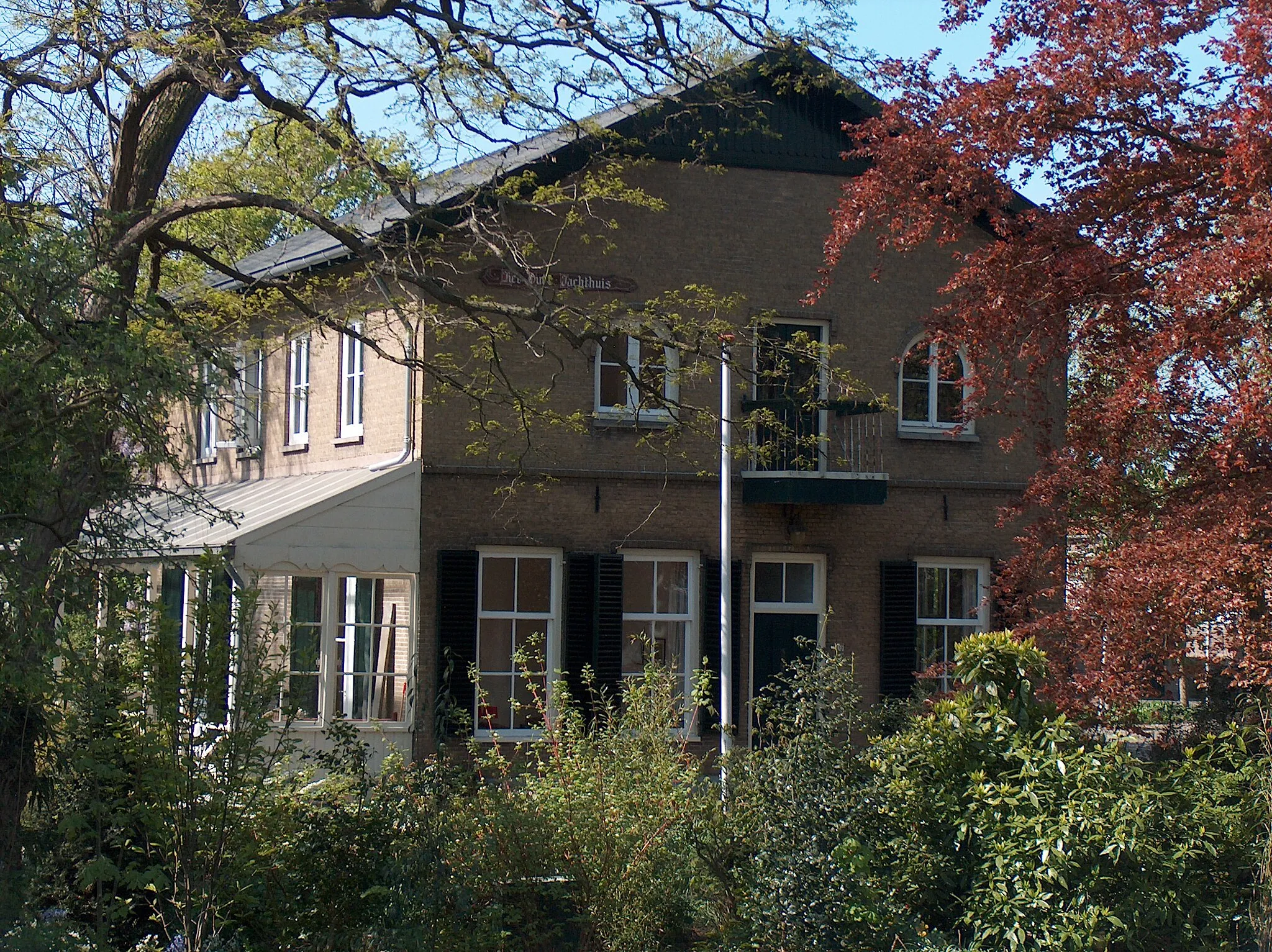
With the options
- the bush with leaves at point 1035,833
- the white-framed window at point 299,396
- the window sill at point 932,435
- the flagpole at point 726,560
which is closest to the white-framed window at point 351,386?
the white-framed window at point 299,396

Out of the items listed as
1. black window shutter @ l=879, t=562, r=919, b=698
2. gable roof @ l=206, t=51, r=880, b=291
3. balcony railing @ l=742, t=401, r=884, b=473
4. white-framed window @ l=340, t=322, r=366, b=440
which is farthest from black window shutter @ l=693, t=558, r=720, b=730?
gable roof @ l=206, t=51, r=880, b=291

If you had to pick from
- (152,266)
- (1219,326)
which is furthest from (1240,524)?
(152,266)

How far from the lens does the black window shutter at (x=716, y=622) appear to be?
58.4ft

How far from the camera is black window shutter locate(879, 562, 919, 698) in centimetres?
1888

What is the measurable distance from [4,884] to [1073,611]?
661 cm

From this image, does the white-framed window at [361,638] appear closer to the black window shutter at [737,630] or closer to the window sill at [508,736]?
the window sill at [508,736]

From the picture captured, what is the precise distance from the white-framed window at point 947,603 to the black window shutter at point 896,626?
283 millimetres

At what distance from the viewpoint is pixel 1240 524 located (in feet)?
28.4

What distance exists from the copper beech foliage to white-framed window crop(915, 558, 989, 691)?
322 inches

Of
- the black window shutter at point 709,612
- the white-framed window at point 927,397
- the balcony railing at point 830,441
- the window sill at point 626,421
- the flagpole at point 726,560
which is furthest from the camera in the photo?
the white-framed window at point 927,397

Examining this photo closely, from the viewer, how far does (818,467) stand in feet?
59.6

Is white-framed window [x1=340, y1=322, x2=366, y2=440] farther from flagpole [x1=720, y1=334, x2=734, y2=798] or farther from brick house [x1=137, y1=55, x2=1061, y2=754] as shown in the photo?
flagpole [x1=720, y1=334, x2=734, y2=798]

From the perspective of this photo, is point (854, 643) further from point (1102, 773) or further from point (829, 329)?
point (1102, 773)

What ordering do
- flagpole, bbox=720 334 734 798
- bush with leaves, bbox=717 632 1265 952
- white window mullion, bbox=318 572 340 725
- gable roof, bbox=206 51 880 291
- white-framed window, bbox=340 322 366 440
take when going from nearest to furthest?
bush with leaves, bbox=717 632 1265 952 → flagpole, bbox=720 334 734 798 → white window mullion, bbox=318 572 340 725 → gable roof, bbox=206 51 880 291 → white-framed window, bbox=340 322 366 440
